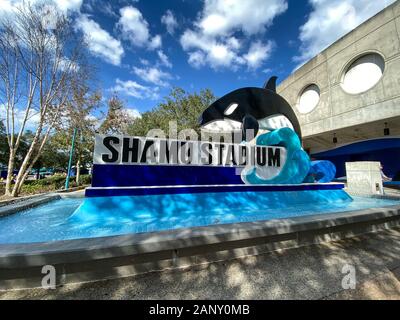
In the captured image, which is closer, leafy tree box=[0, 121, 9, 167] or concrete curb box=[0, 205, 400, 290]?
concrete curb box=[0, 205, 400, 290]

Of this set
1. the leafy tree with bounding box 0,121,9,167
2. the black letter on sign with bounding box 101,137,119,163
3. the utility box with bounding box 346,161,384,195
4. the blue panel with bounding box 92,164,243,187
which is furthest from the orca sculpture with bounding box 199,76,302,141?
the leafy tree with bounding box 0,121,9,167

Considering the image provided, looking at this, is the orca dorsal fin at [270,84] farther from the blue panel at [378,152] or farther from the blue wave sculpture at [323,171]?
the blue panel at [378,152]

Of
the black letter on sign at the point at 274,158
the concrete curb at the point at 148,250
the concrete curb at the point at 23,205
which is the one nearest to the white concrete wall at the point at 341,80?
the black letter on sign at the point at 274,158

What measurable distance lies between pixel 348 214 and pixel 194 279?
3482 millimetres

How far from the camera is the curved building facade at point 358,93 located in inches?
468

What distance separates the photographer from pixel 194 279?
7.90 feet

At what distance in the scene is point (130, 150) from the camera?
21.1 ft

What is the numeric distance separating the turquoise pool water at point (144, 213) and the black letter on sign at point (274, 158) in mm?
1260

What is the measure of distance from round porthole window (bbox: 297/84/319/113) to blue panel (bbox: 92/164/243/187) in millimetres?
13579

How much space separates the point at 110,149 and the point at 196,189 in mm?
3174

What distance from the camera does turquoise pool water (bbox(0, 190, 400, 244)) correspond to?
15.1 feet

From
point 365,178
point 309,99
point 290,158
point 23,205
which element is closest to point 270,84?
point 290,158

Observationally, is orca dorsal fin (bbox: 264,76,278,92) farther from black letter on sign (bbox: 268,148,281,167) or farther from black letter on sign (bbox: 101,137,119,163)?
black letter on sign (bbox: 101,137,119,163)
